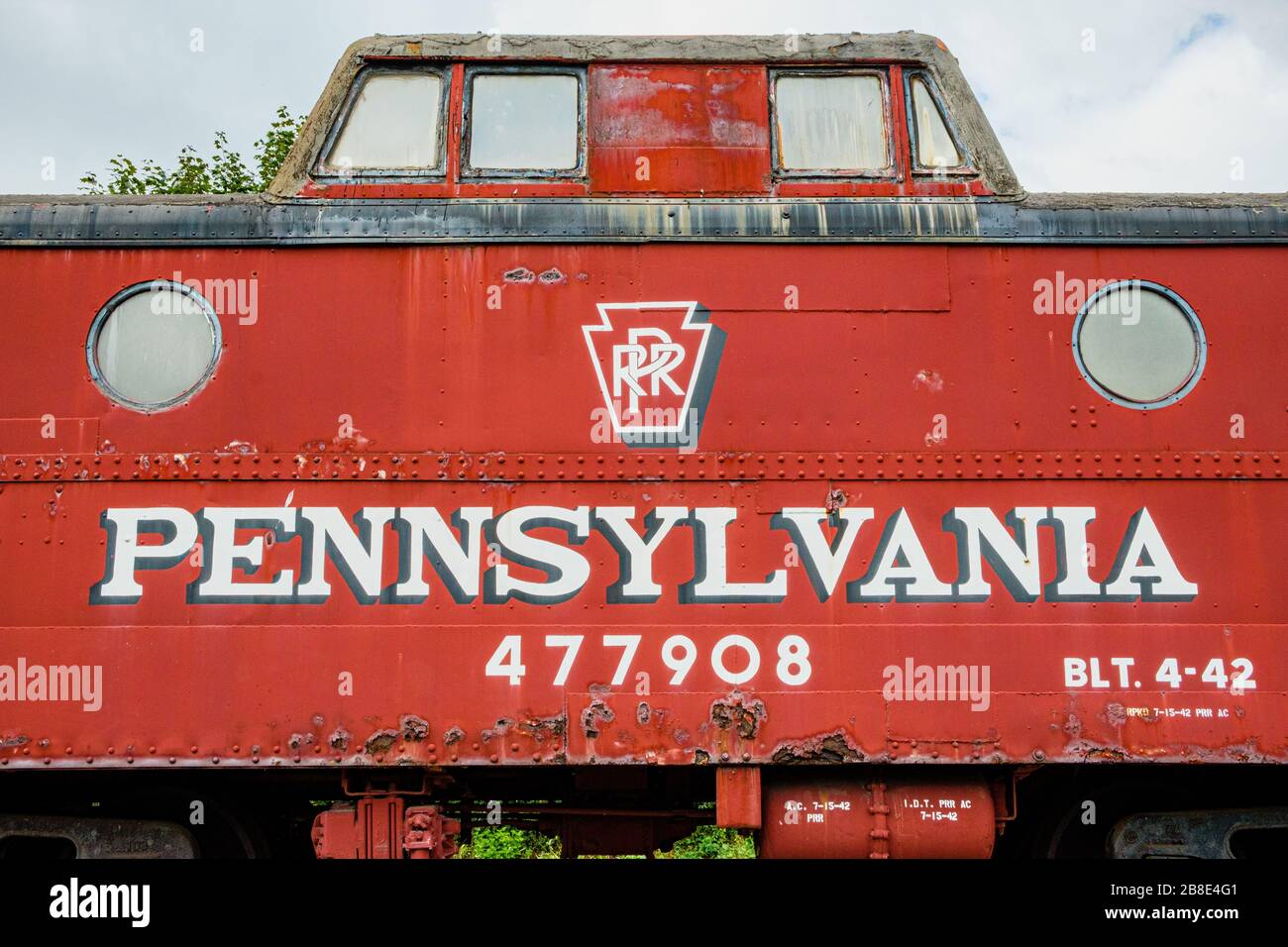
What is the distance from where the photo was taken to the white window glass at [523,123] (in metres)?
4.88

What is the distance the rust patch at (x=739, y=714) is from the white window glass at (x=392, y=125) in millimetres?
2844

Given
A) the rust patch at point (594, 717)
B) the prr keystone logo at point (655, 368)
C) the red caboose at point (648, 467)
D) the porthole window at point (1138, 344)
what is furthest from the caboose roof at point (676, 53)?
the rust patch at point (594, 717)

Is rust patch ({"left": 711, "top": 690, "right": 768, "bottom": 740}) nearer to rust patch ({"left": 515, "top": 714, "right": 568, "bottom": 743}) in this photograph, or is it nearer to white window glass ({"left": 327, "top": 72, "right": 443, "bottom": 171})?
rust patch ({"left": 515, "top": 714, "right": 568, "bottom": 743})

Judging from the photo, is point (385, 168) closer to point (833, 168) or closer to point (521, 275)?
point (521, 275)

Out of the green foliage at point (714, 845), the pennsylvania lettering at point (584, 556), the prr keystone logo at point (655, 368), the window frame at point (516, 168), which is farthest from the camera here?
the green foliage at point (714, 845)

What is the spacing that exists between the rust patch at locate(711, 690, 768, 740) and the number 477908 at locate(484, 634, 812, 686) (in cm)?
8

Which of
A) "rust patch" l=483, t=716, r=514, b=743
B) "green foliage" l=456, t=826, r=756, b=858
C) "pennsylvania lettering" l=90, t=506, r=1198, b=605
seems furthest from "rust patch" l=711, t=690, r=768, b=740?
"green foliage" l=456, t=826, r=756, b=858

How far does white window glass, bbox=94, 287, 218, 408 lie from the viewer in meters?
4.66

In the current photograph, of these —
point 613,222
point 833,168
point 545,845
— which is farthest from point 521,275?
point 545,845

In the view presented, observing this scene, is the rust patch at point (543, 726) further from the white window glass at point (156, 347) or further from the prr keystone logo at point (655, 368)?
the white window glass at point (156, 347)
